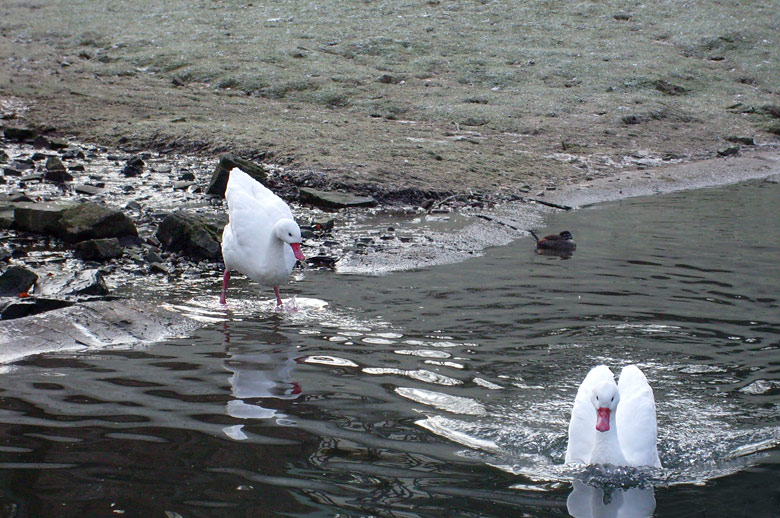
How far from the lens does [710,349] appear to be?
588cm

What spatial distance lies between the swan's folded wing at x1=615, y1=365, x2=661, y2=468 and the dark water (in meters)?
0.11

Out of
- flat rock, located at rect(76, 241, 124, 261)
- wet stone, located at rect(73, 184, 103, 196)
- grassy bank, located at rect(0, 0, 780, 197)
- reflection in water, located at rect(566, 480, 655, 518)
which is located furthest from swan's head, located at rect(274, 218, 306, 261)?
wet stone, located at rect(73, 184, 103, 196)

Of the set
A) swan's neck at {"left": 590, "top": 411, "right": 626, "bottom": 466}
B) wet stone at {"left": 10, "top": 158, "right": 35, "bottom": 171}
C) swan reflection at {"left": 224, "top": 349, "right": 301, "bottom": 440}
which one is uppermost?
wet stone at {"left": 10, "top": 158, "right": 35, "bottom": 171}

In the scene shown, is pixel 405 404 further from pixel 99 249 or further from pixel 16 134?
pixel 16 134

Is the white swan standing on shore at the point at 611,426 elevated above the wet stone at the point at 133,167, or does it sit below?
below

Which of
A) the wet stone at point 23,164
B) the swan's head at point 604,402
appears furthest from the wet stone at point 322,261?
the wet stone at point 23,164

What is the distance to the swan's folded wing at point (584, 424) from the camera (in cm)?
432

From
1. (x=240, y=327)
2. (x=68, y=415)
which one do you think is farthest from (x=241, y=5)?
(x=68, y=415)

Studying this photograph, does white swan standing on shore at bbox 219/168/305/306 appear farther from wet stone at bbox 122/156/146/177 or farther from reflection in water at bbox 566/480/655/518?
wet stone at bbox 122/156/146/177

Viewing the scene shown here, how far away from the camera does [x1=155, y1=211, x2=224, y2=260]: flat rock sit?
826 cm

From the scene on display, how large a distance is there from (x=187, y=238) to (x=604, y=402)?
504cm

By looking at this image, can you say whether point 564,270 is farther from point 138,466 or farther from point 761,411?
point 138,466

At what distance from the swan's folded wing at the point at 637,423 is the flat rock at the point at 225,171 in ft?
21.3

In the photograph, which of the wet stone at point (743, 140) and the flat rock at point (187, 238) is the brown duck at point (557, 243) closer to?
the flat rock at point (187, 238)
